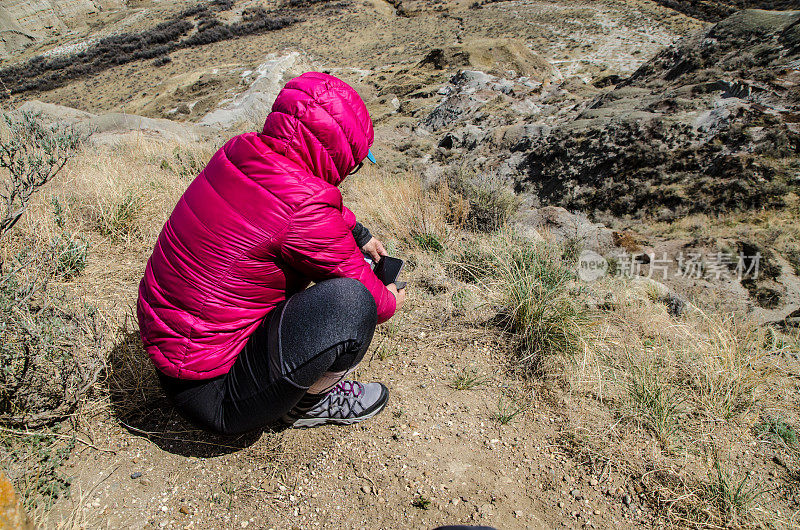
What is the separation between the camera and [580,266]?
3.41m

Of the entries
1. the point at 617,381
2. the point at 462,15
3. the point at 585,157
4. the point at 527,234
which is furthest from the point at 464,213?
the point at 462,15

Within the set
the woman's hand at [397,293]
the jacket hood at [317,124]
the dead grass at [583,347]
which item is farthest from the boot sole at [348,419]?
the jacket hood at [317,124]

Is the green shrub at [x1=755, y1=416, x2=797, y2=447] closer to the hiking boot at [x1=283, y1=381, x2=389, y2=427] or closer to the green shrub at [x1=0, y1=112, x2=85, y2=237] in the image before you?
the hiking boot at [x1=283, y1=381, x2=389, y2=427]

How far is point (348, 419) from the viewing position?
190 centimetres

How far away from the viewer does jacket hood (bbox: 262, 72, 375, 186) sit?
4.93 feet

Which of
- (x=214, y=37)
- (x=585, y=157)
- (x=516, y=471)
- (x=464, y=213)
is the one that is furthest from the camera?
(x=214, y=37)

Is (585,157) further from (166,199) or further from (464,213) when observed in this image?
(166,199)

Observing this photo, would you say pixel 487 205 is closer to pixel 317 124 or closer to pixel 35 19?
pixel 317 124

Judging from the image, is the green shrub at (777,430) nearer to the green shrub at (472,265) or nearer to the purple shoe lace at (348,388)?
the green shrub at (472,265)

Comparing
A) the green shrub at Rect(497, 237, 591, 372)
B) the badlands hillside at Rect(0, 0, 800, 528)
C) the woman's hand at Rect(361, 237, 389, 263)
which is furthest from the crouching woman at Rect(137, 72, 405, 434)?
the green shrub at Rect(497, 237, 591, 372)

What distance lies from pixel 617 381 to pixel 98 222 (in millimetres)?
3584

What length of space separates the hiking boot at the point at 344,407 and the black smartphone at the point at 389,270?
19.8 inches

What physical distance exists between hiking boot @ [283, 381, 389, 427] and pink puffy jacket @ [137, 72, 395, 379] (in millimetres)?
469

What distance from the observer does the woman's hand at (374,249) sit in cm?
218
